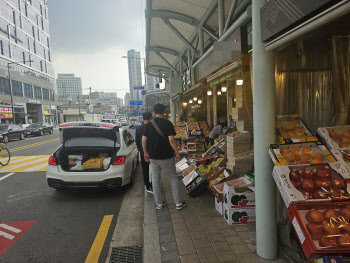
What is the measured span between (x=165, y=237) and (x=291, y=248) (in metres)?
1.61

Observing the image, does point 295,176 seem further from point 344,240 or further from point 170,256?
point 170,256

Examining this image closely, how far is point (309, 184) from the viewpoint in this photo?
93.1 inches

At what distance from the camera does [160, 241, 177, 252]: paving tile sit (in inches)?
117

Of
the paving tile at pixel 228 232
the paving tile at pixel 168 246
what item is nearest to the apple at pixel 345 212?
the paving tile at pixel 228 232

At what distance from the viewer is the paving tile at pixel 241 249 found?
2.81m

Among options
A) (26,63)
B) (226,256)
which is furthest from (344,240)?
(26,63)

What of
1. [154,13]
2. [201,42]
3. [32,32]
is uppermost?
[32,32]

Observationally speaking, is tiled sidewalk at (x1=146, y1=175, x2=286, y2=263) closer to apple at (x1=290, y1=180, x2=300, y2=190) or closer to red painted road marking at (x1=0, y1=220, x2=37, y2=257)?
apple at (x1=290, y1=180, x2=300, y2=190)

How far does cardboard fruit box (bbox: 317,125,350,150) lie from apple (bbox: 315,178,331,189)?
45 cm

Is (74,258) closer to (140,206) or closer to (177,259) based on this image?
(177,259)

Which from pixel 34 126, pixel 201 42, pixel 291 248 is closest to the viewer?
pixel 291 248

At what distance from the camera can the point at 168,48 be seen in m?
10.6

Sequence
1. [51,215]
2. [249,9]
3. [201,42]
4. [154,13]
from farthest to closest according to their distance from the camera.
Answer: [201,42] → [154,13] → [51,215] → [249,9]

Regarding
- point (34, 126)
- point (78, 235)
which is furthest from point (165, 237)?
point (34, 126)
